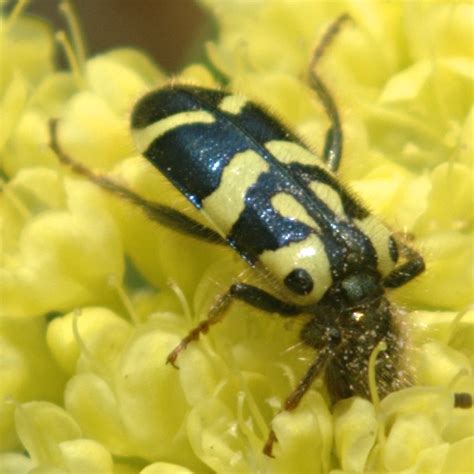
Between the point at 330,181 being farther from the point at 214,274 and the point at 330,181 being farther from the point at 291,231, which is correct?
the point at 214,274

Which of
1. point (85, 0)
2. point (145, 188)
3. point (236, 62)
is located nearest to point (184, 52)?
point (85, 0)

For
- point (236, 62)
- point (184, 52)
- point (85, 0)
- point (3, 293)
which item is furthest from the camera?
point (85, 0)

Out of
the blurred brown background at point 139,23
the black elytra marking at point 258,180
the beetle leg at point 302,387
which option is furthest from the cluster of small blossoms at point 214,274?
the blurred brown background at point 139,23

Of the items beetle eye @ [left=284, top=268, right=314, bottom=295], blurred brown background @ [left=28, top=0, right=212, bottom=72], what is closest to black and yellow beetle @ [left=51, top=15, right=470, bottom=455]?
beetle eye @ [left=284, top=268, right=314, bottom=295]

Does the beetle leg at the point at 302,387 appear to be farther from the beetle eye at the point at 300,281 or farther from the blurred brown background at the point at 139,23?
the blurred brown background at the point at 139,23

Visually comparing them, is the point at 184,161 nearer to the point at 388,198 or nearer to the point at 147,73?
the point at 388,198

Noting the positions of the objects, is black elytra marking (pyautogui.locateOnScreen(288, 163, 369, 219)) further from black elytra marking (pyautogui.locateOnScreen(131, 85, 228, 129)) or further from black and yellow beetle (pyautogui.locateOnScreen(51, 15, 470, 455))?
black elytra marking (pyautogui.locateOnScreen(131, 85, 228, 129))
